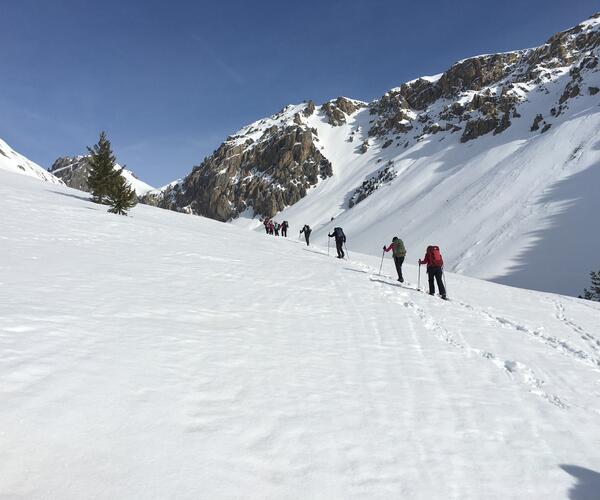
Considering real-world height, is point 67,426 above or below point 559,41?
below

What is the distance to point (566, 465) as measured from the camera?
4070 millimetres

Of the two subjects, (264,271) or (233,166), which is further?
(233,166)

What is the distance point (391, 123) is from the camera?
514ft

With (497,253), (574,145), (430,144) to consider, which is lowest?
(497,253)

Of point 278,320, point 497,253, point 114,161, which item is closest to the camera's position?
point 278,320

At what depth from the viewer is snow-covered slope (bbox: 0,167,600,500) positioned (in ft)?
11.3

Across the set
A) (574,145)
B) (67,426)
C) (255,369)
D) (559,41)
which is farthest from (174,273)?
(559,41)

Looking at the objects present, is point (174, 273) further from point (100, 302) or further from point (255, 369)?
point (255, 369)

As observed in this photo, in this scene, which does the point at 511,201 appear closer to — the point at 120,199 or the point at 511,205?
the point at 511,205

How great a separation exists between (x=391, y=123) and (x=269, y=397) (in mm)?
164546

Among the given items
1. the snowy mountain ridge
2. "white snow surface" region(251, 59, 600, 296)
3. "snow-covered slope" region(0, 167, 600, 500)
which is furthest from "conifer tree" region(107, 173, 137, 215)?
the snowy mountain ridge

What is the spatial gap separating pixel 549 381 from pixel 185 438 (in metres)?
5.75

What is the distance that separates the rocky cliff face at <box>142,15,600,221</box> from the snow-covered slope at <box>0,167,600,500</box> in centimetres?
9011

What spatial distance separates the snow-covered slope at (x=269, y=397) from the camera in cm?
343
